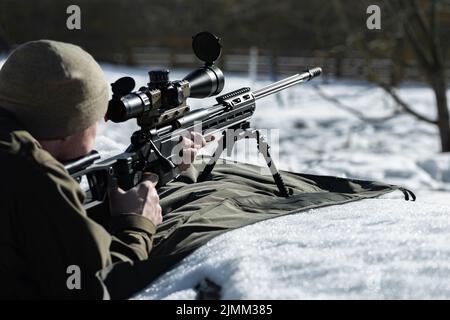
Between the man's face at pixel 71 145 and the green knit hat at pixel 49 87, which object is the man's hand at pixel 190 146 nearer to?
the man's face at pixel 71 145

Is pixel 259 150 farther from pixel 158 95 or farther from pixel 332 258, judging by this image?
pixel 332 258

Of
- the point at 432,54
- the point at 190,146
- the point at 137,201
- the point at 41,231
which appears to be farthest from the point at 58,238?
the point at 432,54

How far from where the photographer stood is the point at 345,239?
2.66 meters

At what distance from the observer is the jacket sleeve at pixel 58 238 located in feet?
7.36

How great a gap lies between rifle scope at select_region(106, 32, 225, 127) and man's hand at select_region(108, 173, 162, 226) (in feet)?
1.11

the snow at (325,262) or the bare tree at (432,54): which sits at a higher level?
the bare tree at (432,54)

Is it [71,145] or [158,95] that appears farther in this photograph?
[158,95]

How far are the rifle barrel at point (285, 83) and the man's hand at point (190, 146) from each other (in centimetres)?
81

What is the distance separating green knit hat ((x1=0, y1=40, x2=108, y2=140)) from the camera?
241cm

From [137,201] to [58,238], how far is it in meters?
0.56

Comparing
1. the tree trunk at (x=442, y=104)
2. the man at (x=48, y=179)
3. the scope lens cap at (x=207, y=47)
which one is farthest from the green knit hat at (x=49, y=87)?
the tree trunk at (x=442, y=104)

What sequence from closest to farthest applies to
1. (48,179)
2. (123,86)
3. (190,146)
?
(48,179) → (123,86) → (190,146)

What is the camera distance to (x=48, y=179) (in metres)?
2.25

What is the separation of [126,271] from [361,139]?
9.81 meters
